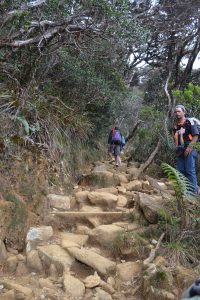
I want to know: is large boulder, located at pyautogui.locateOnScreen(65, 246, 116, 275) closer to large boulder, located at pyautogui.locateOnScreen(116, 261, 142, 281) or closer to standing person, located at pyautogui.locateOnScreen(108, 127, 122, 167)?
large boulder, located at pyautogui.locateOnScreen(116, 261, 142, 281)

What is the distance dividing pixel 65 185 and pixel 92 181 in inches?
43.7

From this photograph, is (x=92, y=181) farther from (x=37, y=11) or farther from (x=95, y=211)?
(x=37, y=11)

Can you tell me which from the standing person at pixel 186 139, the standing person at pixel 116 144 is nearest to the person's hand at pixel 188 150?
the standing person at pixel 186 139

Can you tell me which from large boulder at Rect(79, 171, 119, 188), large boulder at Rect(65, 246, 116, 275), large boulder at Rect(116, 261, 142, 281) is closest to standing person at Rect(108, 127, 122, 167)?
large boulder at Rect(79, 171, 119, 188)

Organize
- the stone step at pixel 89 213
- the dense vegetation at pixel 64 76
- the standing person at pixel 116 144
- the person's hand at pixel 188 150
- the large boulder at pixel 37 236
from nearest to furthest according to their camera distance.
A: the large boulder at pixel 37 236, the stone step at pixel 89 213, the person's hand at pixel 188 150, the dense vegetation at pixel 64 76, the standing person at pixel 116 144

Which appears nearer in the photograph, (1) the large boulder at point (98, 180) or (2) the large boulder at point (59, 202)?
(2) the large boulder at point (59, 202)

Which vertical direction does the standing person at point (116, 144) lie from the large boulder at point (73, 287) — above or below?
above

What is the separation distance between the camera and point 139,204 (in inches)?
205

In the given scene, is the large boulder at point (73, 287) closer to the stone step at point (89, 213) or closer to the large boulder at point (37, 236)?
the large boulder at point (37, 236)

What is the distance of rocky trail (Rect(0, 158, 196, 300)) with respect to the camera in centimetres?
355

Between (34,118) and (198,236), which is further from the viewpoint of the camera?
(34,118)

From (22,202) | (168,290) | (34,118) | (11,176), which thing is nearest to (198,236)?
(168,290)

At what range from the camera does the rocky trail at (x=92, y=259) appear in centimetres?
355

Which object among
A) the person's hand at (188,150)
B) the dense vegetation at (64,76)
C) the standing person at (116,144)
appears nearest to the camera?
the person's hand at (188,150)
